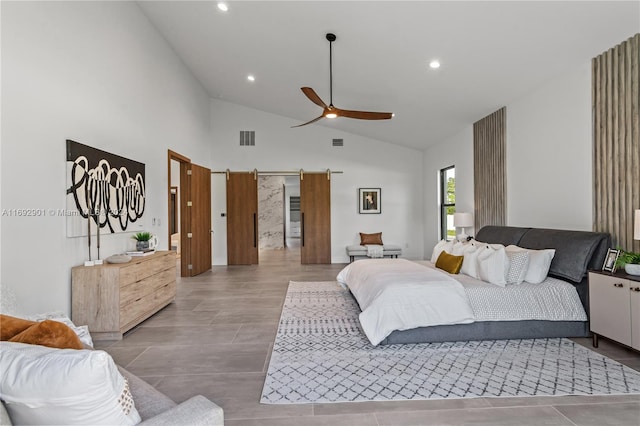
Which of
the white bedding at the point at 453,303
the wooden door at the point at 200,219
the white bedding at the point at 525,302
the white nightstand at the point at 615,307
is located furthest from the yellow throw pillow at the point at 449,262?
the wooden door at the point at 200,219

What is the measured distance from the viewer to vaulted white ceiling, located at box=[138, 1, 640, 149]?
10.5 feet

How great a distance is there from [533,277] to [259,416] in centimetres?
286

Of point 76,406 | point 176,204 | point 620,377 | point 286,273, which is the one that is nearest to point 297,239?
point 176,204

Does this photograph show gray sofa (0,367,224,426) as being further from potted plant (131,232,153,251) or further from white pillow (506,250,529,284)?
potted plant (131,232,153,251)

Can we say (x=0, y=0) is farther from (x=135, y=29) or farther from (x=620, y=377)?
(x=620, y=377)

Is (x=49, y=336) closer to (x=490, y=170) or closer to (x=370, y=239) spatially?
(x=490, y=170)

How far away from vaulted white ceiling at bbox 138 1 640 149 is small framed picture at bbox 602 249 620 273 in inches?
78.2

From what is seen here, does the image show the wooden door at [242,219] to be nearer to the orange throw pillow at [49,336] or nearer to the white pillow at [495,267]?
the white pillow at [495,267]

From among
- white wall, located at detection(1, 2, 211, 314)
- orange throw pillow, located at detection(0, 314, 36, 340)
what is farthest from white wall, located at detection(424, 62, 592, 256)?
white wall, located at detection(1, 2, 211, 314)

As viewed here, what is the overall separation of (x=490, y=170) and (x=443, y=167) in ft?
6.22

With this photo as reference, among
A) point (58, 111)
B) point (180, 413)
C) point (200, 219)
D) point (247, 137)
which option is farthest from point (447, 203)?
point (180, 413)

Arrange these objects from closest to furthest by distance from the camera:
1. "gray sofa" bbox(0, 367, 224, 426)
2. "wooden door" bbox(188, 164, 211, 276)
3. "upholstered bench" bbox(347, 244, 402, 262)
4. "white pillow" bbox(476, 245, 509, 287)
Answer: "gray sofa" bbox(0, 367, 224, 426) → "white pillow" bbox(476, 245, 509, 287) → "wooden door" bbox(188, 164, 211, 276) → "upholstered bench" bbox(347, 244, 402, 262)

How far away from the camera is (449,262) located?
3.98m

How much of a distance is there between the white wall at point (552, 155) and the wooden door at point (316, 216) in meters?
4.24
